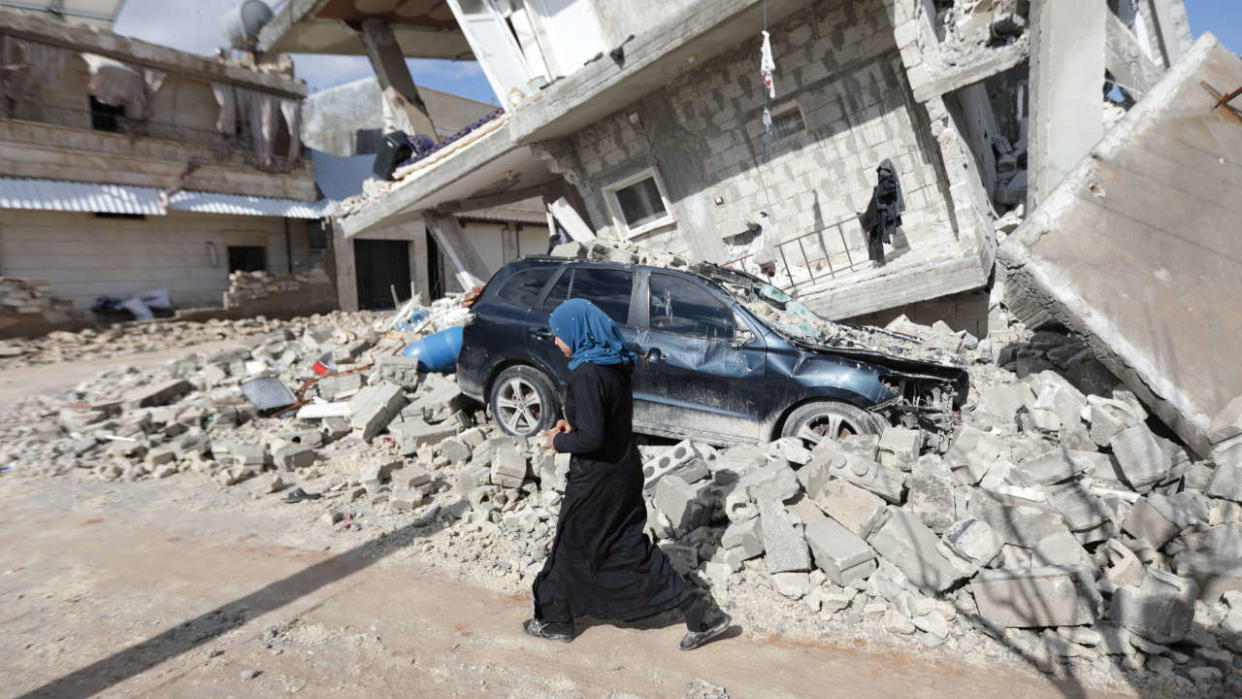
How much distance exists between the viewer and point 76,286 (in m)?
16.7

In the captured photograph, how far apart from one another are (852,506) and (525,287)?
3.61 m

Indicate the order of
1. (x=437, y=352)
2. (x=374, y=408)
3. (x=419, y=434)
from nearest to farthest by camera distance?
(x=419, y=434) → (x=374, y=408) → (x=437, y=352)

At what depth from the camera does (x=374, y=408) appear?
6.69 m

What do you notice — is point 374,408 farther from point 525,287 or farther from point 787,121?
point 787,121

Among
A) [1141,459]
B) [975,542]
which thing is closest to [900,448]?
[975,542]

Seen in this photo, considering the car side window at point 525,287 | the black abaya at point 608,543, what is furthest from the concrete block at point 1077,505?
the car side window at point 525,287

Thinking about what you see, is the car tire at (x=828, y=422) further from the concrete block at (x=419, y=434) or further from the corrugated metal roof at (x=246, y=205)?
the corrugated metal roof at (x=246, y=205)

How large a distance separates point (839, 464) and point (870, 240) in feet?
19.4

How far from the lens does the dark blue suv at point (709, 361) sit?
16.5 feet

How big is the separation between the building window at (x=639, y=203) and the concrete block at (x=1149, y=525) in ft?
28.3

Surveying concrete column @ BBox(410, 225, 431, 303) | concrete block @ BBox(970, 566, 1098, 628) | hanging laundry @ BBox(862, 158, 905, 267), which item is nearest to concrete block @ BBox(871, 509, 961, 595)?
concrete block @ BBox(970, 566, 1098, 628)

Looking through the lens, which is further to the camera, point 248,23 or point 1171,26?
point 248,23

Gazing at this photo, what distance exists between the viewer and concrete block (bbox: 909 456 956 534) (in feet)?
12.8

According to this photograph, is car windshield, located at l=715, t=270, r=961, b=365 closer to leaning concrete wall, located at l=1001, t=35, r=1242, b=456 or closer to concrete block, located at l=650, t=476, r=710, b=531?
leaning concrete wall, located at l=1001, t=35, r=1242, b=456
